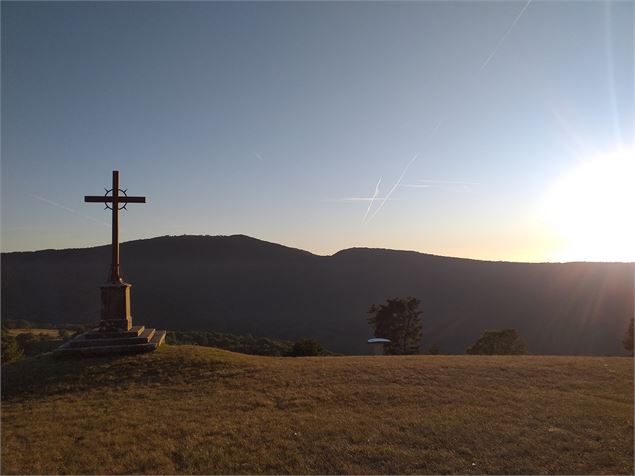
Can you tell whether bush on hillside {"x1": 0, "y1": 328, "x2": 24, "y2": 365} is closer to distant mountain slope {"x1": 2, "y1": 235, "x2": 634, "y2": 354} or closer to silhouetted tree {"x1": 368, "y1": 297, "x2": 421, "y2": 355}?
silhouetted tree {"x1": 368, "y1": 297, "x2": 421, "y2": 355}

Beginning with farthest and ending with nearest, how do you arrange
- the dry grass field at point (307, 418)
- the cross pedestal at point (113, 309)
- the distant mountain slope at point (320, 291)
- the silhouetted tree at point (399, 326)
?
1. the distant mountain slope at point (320, 291)
2. the silhouetted tree at point (399, 326)
3. the cross pedestal at point (113, 309)
4. the dry grass field at point (307, 418)

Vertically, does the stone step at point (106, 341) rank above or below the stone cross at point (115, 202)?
below

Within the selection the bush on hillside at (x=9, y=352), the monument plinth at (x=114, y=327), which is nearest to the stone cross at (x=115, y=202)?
the monument plinth at (x=114, y=327)

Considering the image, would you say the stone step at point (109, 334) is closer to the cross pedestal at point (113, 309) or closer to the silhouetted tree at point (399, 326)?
the cross pedestal at point (113, 309)

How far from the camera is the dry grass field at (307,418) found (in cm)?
630

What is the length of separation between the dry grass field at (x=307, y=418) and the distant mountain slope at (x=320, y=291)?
135 ft

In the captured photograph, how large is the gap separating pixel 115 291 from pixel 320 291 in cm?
7189

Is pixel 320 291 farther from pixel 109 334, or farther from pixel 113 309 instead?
pixel 109 334

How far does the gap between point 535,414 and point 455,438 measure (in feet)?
8.89

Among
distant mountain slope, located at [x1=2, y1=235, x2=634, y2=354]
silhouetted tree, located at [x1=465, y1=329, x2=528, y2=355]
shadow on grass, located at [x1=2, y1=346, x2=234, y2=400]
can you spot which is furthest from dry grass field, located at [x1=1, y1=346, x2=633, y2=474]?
distant mountain slope, located at [x1=2, y1=235, x2=634, y2=354]

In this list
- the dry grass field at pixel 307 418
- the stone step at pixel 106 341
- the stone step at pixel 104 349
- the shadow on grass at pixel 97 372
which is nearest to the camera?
the dry grass field at pixel 307 418

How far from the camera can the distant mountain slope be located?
58.9 meters

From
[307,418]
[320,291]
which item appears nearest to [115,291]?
[307,418]

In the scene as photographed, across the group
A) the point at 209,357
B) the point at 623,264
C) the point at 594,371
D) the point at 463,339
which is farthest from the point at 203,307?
the point at 623,264
